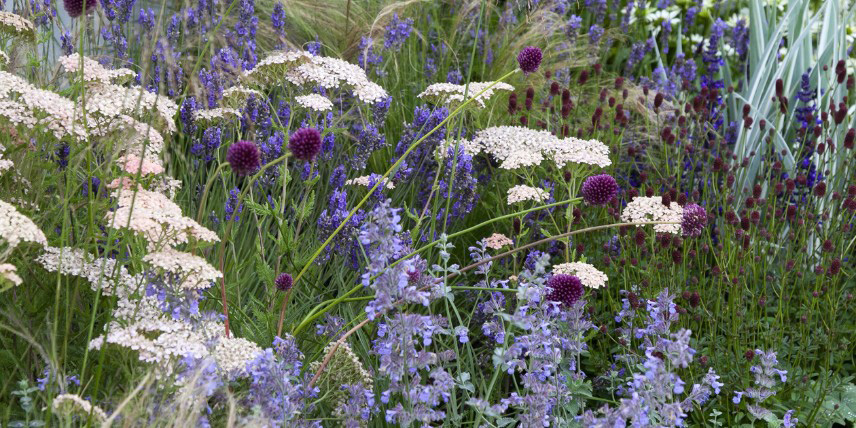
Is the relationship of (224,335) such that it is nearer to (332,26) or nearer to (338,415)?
(338,415)

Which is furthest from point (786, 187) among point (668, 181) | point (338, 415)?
point (338, 415)

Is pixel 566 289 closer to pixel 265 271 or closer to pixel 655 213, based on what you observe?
pixel 655 213

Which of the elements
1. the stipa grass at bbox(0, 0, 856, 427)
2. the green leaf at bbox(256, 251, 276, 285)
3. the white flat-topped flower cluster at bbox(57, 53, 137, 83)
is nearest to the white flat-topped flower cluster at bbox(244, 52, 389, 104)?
the stipa grass at bbox(0, 0, 856, 427)

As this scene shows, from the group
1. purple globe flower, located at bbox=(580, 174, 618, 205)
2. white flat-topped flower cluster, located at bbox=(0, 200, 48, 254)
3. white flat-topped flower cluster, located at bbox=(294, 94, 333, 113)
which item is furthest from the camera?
white flat-topped flower cluster, located at bbox=(294, 94, 333, 113)

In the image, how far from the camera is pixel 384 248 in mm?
1993

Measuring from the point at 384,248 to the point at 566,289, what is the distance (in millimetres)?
614

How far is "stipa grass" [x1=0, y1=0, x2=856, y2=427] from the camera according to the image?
6.82 feet

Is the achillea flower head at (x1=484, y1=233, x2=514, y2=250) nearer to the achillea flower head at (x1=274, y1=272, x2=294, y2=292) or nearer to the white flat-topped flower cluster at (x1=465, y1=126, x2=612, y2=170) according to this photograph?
the white flat-topped flower cluster at (x1=465, y1=126, x2=612, y2=170)

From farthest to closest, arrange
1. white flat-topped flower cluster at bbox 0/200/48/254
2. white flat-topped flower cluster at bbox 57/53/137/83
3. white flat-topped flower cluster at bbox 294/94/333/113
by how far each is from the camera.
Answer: white flat-topped flower cluster at bbox 294/94/333/113
white flat-topped flower cluster at bbox 57/53/137/83
white flat-topped flower cluster at bbox 0/200/48/254

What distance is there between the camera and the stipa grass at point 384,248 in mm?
2080

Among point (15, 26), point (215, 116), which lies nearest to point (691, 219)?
point (215, 116)

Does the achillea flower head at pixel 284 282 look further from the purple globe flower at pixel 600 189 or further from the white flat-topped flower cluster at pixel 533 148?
the white flat-topped flower cluster at pixel 533 148

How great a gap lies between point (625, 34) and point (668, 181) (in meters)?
2.39

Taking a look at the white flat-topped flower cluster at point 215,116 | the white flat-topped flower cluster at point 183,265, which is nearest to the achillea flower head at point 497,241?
the white flat-topped flower cluster at point 215,116
